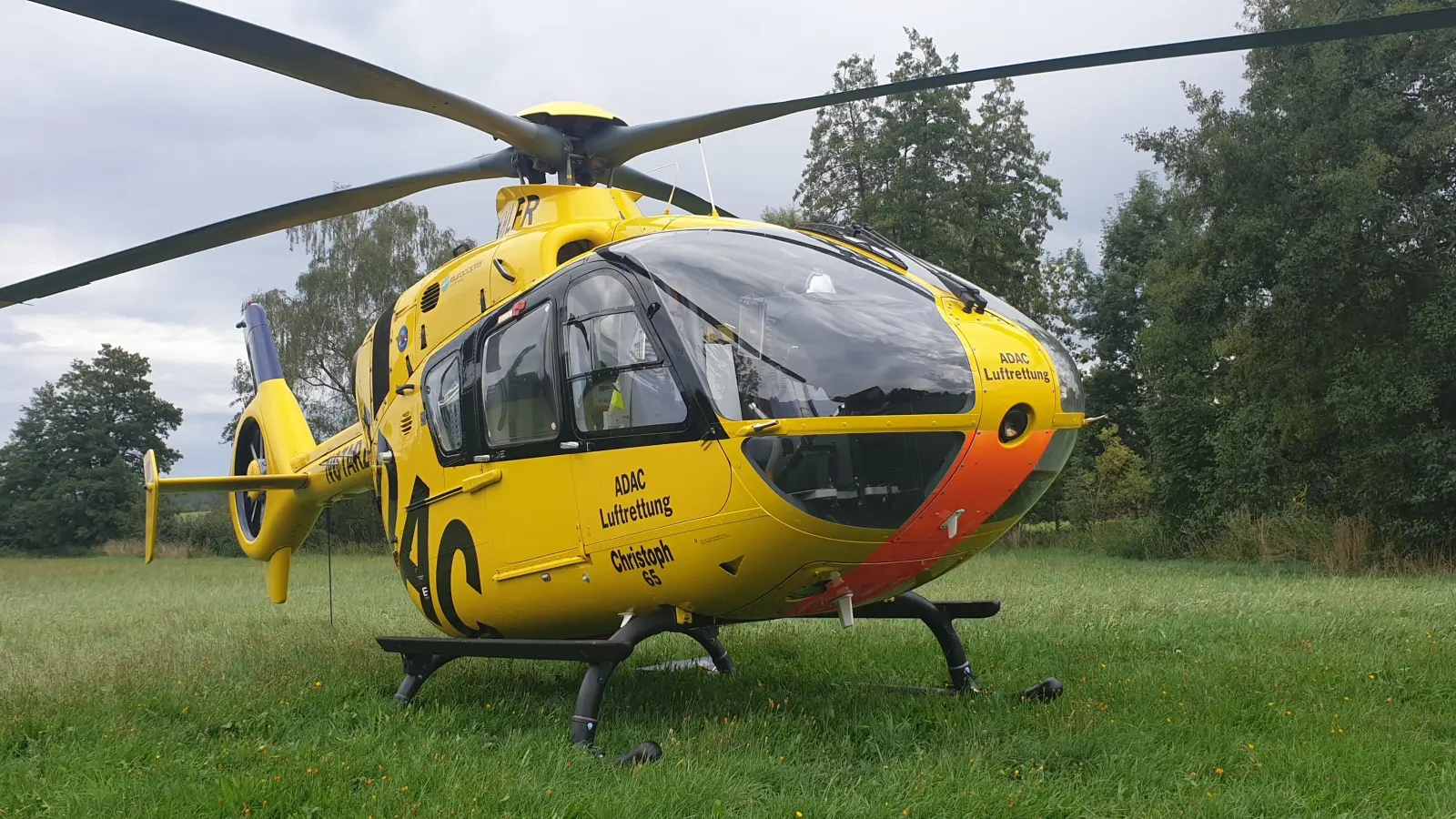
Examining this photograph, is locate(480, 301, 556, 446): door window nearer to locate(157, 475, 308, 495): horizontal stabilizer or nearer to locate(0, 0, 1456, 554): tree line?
locate(157, 475, 308, 495): horizontal stabilizer

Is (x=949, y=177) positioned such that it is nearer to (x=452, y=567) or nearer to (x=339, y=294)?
(x=339, y=294)

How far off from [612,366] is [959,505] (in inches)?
73.4

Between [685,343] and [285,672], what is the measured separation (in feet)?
15.1

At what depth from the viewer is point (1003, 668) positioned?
808 centimetres

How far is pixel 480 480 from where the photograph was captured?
641cm

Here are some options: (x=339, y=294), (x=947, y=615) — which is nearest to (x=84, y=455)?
(x=339, y=294)

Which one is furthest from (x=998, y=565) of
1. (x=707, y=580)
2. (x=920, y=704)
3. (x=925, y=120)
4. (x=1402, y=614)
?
(x=707, y=580)

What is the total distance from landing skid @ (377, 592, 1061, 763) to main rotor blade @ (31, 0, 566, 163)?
3109 mm

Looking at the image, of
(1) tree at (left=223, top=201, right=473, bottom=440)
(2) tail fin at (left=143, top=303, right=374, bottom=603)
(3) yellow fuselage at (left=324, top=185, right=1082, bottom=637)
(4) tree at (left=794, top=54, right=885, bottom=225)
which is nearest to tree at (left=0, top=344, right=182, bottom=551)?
(1) tree at (left=223, top=201, right=473, bottom=440)

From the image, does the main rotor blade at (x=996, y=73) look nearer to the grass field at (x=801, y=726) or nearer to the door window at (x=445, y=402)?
the door window at (x=445, y=402)

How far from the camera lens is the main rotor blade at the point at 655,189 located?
9000 mm

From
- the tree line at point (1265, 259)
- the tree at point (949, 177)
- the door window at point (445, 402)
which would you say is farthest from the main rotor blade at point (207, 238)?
the tree at point (949, 177)

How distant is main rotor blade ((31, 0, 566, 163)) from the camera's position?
4.88 meters

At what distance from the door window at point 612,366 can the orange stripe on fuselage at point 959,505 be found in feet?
3.93
